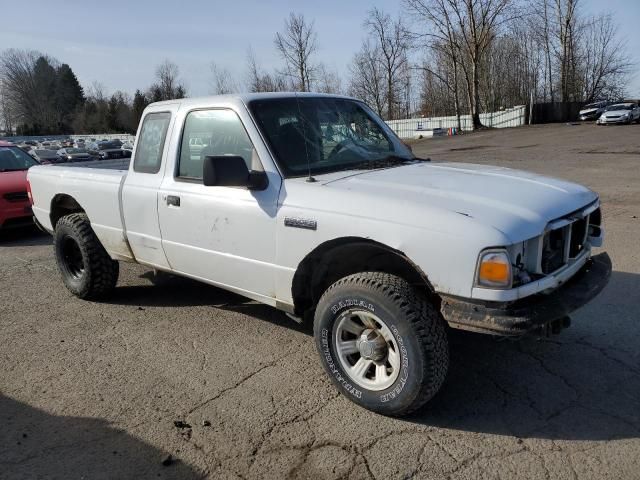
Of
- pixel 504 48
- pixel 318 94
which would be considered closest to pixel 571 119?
pixel 504 48

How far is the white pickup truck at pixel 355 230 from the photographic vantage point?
2.84m

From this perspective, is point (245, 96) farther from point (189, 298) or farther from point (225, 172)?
point (189, 298)

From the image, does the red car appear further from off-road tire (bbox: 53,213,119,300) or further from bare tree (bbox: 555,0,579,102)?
bare tree (bbox: 555,0,579,102)

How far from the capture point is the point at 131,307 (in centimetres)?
534

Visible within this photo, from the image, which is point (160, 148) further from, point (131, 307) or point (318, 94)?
point (131, 307)

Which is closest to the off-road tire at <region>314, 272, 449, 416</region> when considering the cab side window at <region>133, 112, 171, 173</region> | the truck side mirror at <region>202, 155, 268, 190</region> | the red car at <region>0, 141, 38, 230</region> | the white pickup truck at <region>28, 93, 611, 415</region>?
the white pickup truck at <region>28, 93, 611, 415</region>

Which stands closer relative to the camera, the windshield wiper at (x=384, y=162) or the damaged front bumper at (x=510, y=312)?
the damaged front bumper at (x=510, y=312)

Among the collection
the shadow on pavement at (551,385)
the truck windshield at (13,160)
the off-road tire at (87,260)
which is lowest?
the shadow on pavement at (551,385)

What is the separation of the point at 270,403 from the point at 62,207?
150 inches

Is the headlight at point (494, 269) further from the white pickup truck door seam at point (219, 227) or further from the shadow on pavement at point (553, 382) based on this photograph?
the white pickup truck door seam at point (219, 227)

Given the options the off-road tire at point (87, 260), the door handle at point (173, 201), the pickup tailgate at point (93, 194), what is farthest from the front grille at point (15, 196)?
the door handle at point (173, 201)

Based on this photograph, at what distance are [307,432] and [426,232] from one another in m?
1.34

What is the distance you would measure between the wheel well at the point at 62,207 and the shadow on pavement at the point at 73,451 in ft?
9.17

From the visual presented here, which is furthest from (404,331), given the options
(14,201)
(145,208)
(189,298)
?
(14,201)
